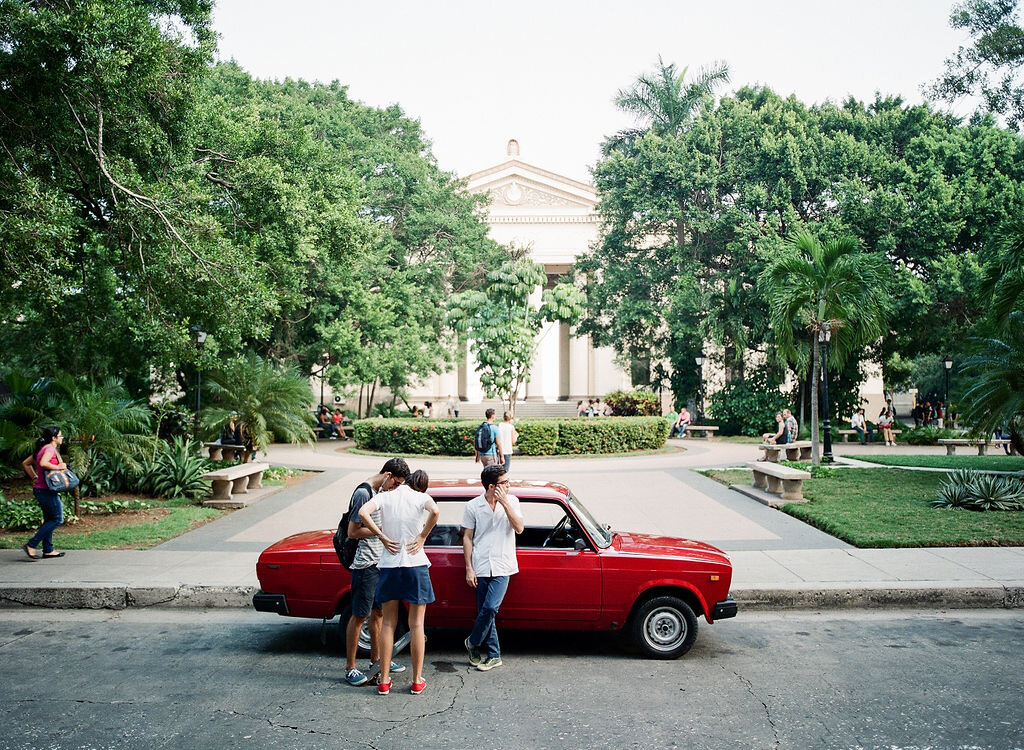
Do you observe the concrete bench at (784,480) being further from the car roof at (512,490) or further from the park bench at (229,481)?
the park bench at (229,481)

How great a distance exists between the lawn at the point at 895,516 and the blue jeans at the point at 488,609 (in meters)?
6.28

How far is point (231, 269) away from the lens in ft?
40.4

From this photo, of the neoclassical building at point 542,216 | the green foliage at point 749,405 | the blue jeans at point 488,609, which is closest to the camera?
the blue jeans at point 488,609

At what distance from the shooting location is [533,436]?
968 inches

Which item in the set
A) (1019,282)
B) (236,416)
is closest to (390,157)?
(236,416)

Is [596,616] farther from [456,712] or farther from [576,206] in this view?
[576,206]

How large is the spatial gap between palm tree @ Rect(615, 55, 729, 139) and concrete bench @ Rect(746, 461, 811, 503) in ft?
86.6

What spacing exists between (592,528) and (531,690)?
4.93 feet

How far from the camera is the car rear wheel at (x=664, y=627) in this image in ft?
21.2

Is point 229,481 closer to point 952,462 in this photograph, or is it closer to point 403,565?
point 403,565

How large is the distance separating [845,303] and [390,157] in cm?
2255

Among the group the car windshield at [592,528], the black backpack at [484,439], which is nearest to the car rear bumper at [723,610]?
the car windshield at [592,528]

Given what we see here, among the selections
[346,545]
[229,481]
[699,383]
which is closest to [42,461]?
[229,481]

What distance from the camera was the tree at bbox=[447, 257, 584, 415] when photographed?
28.2m
